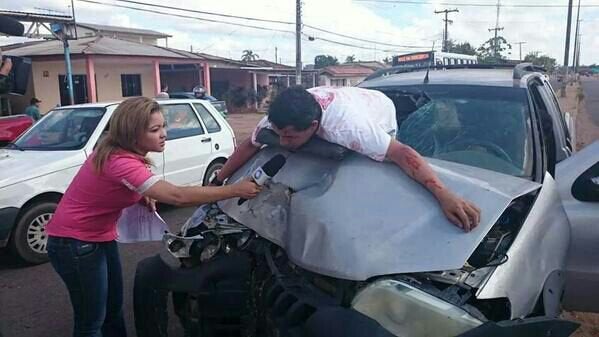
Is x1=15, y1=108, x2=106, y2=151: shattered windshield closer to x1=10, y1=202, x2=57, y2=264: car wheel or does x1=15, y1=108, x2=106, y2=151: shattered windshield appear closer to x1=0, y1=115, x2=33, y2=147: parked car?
x1=10, y1=202, x2=57, y2=264: car wheel

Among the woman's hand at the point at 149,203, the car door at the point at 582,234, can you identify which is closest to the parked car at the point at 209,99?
the woman's hand at the point at 149,203

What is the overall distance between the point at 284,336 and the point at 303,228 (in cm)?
47

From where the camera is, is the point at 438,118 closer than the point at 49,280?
Yes

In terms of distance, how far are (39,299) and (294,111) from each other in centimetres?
327

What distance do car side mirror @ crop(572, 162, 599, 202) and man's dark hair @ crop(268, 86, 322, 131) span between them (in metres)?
1.69

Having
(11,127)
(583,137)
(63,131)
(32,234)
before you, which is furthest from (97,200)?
(583,137)

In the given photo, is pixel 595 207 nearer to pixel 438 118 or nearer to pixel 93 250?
pixel 438 118

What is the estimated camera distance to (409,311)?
1.97 m

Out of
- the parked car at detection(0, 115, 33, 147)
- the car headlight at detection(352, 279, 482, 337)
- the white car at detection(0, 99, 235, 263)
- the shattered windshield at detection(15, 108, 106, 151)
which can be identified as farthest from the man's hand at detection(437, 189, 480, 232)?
the parked car at detection(0, 115, 33, 147)

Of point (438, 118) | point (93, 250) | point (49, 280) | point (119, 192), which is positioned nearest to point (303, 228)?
point (119, 192)

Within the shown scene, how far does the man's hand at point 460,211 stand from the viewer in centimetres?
218

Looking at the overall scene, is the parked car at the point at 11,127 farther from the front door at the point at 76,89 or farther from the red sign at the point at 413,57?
the front door at the point at 76,89

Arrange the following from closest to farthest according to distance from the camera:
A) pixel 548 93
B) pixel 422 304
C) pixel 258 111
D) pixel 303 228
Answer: pixel 422 304 < pixel 303 228 < pixel 548 93 < pixel 258 111

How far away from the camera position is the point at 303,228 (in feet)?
7.56
